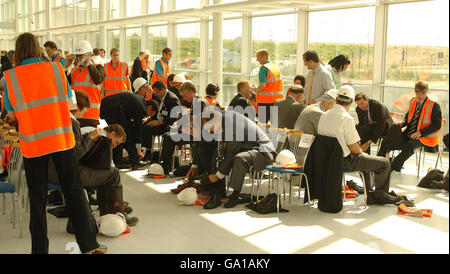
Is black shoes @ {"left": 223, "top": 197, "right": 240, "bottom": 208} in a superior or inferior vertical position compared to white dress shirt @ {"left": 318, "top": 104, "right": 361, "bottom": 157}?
inferior

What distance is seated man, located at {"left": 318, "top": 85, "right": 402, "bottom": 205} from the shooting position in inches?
216

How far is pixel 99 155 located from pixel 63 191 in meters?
0.84

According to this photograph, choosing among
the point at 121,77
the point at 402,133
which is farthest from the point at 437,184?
the point at 121,77

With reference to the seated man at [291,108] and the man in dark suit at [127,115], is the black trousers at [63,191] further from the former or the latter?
the man in dark suit at [127,115]

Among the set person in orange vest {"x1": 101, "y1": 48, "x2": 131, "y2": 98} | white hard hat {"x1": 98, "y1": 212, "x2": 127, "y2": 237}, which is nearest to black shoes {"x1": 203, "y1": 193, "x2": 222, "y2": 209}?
white hard hat {"x1": 98, "y1": 212, "x2": 127, "y2": 237}

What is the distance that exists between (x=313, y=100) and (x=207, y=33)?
8.00 metres

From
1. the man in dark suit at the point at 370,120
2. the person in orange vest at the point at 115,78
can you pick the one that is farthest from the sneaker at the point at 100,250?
the person in orange vest at the point at 115,78

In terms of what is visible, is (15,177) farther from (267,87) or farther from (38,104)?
(267,87)

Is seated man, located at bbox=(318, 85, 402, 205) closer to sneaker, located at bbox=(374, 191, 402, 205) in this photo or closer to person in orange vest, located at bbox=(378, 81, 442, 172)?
sneaker, located at bbox=(374, 191, 402, 205)

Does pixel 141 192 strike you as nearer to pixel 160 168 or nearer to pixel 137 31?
pixel 160 168

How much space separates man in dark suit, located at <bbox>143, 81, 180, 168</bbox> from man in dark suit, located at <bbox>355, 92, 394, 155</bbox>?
8.55 feet

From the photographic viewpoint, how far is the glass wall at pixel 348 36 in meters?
9.62

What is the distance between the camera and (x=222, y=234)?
490cm

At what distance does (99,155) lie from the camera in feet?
15.5
